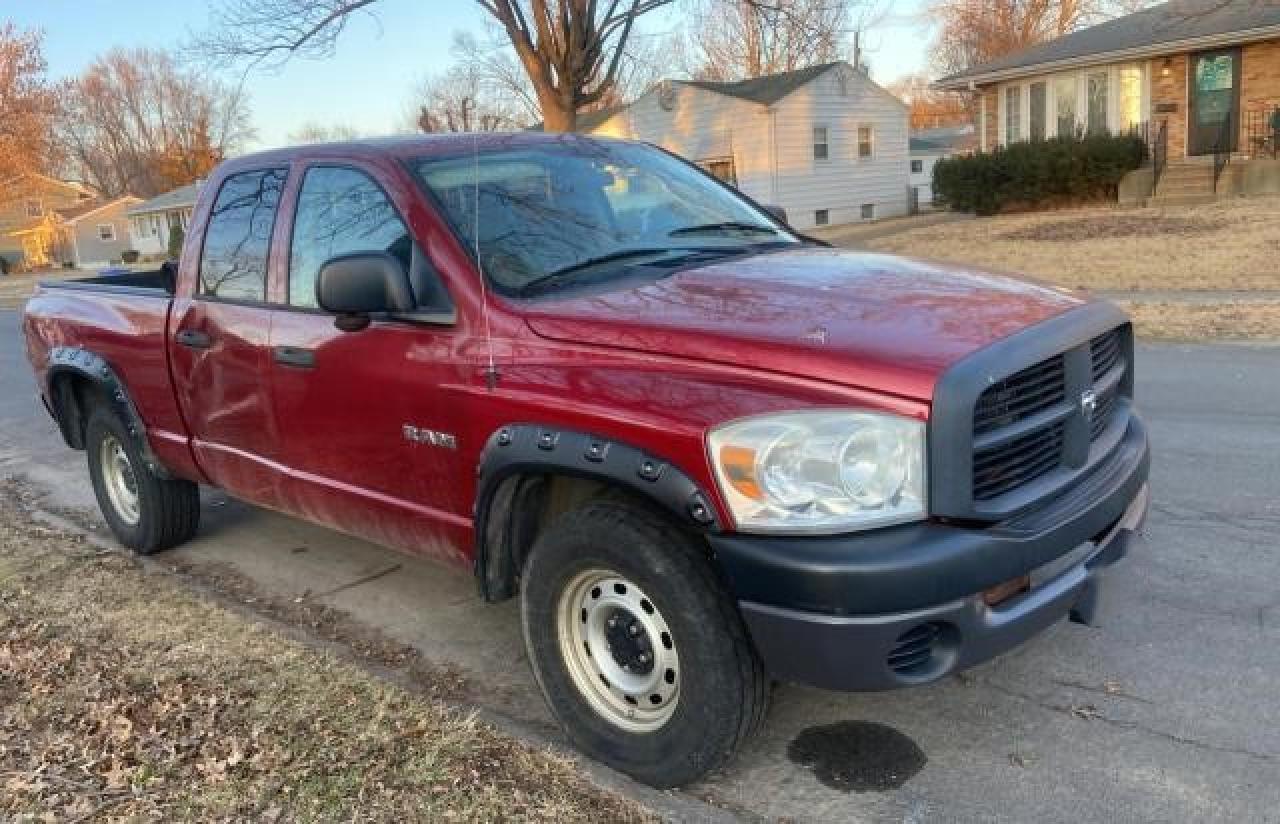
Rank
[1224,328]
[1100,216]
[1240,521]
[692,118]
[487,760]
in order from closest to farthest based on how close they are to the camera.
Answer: [487,760] → [1240,521] → [1224,328] → [1100,216] → [692,118]

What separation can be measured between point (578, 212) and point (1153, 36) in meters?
23.6

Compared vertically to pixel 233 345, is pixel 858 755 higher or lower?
lower

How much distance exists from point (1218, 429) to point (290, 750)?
18.7ft

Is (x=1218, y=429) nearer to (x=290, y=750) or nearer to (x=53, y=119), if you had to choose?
(x=290, y=750)

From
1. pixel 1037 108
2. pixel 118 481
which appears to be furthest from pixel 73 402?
pixel 1037 108

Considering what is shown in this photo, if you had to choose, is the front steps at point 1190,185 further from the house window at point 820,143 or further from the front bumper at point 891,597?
the front bumper at point 891,597

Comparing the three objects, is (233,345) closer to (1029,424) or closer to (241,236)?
(241,236)

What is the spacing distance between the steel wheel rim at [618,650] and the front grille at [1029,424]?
95cm

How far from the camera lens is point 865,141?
3394cm

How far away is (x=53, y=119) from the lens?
5366 cm

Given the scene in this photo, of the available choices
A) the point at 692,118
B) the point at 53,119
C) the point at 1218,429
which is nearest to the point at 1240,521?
the point at 1218,429

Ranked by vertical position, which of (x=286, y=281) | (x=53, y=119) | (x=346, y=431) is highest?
(x=53, y=119)

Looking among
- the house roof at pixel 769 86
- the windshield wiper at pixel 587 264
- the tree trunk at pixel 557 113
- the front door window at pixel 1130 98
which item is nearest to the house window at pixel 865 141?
the house roof at pixel 769 86

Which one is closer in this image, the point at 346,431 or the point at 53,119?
the point at 346,431
